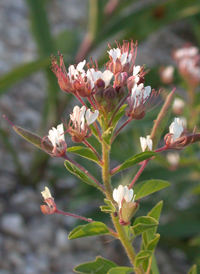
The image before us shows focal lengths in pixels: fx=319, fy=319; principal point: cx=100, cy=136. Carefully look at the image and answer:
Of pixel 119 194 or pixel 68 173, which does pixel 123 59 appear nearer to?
pixel 119 194

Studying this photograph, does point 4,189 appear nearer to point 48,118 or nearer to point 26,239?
point 26,239

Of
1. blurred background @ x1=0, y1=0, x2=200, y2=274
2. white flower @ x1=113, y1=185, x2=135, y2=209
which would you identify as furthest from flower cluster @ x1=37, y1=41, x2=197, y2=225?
blurred background @ x1=0, y1=0, x2=200, y2=274

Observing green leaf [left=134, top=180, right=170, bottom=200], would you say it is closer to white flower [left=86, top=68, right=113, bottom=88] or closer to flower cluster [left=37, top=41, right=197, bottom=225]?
flower cluster [left=37, top=41, right=197, bottom=225]

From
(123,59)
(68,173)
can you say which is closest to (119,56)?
(123,59)

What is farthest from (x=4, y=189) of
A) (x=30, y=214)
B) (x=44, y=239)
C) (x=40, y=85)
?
(x=40, y=85)

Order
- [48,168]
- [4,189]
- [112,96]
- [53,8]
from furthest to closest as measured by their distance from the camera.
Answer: [53,8] < [48,168] < [4,189] < [112,96]

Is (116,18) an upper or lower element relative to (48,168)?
upper
